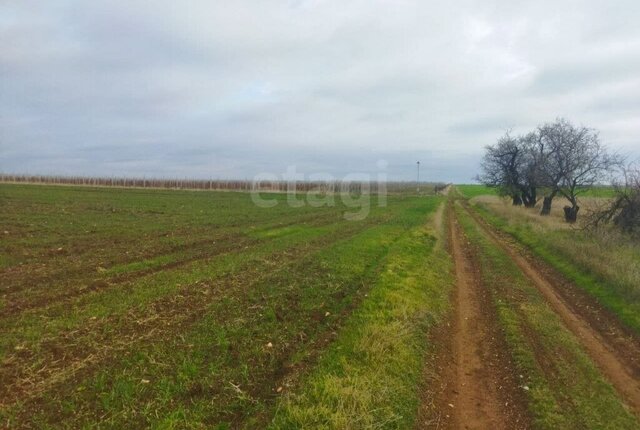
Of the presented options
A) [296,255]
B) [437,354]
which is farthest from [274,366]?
[296,255]

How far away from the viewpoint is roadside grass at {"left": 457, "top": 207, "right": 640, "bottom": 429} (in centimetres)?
546

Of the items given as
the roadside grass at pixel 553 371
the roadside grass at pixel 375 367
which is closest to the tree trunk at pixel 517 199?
the roadside grass at pixel 553 371

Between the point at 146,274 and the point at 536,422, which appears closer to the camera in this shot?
the point at 536,422

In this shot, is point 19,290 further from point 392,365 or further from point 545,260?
point 545,260

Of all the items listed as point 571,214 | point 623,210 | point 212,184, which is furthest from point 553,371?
point 212,184

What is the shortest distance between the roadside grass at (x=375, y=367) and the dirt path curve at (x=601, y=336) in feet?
8.95

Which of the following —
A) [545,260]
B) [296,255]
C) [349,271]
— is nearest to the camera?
[349,271]

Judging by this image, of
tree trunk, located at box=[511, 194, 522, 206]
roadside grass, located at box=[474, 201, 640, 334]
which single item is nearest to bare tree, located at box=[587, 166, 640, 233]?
roadside grass, located at box=[474, 201, 640, 334]

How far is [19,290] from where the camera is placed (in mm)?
9438

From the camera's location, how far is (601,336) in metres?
8.72

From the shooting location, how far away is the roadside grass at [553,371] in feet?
17.9

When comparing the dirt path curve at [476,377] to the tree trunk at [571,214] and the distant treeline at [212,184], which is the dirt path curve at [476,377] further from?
the distant treeline at [212,184]

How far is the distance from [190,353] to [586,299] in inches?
401

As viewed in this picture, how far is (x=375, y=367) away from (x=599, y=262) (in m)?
10.8
